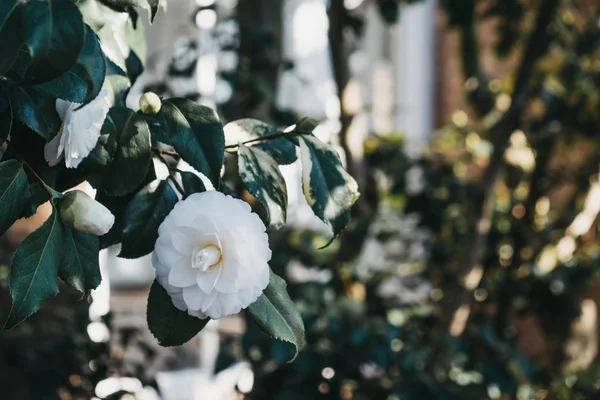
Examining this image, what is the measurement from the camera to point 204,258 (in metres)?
0.59

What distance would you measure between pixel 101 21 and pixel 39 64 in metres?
0.25

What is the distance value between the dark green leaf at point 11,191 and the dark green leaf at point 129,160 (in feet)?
0.25

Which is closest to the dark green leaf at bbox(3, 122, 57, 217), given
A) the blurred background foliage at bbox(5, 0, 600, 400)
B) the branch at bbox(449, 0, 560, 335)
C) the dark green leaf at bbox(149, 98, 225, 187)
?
the dark green leaf at bbox(149, 98, 225, 187)

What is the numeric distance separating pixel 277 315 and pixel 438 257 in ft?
5.45

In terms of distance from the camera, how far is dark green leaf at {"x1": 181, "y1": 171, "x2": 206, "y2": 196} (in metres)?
0.69

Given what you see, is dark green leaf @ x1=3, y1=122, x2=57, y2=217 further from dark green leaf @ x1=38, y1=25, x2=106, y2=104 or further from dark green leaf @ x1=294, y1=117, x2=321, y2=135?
dark green leaf @ x1=294, y1=117, x2=321, y2=135

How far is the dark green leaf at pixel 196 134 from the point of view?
65 centimetres

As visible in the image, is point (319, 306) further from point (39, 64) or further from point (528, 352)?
point (528, 352)

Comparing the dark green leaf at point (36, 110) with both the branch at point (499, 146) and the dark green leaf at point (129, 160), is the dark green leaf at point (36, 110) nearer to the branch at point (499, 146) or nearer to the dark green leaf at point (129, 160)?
the dark green leaf at point (129, 160)

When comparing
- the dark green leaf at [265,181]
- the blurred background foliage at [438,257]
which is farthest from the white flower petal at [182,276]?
the blurred background foliage at [438,257]

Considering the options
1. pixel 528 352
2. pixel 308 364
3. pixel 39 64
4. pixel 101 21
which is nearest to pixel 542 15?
pixel 308 364

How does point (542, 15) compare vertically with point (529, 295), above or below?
above

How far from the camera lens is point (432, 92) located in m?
4.46

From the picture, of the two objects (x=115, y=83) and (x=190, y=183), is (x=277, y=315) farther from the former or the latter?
(x=115, y=83)
